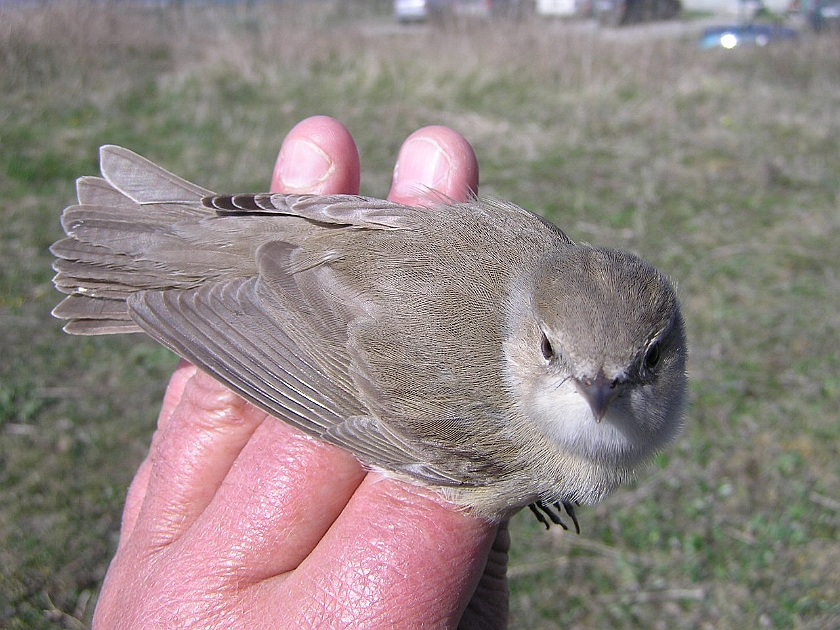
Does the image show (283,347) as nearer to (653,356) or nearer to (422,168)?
(422,168)

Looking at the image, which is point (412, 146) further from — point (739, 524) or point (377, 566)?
point (739, 524)

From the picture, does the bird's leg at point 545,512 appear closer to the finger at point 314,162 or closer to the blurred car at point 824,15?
the finger at point 314,162

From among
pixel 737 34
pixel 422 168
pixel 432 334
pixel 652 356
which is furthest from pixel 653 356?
pixel 737 34

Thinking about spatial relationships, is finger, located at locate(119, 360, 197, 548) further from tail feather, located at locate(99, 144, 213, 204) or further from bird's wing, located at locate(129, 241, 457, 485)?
tail feather, located at locate(99, 144, 213, 204)

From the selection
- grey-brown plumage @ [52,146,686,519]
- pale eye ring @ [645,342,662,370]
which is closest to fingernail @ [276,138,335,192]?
grey-brown plumage @ [52,146,686,519]

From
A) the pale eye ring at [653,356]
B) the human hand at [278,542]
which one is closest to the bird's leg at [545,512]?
the human hand at [278,542]

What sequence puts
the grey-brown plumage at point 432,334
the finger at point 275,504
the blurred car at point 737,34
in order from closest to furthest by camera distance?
the finger at point 275,504 → the grey-brown plumage at point 432,334 → the blurred car at point 737,34
